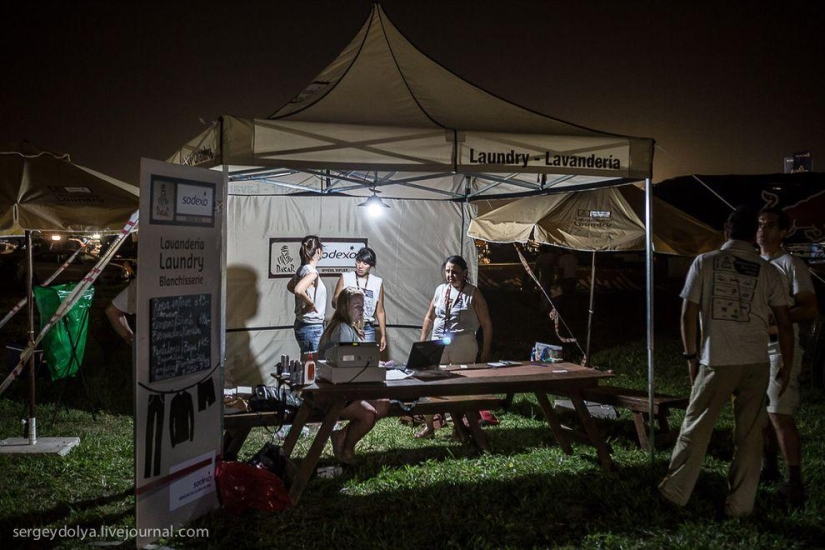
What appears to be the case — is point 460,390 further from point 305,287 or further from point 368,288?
point 368,288

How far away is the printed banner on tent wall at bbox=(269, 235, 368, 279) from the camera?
8094 mm

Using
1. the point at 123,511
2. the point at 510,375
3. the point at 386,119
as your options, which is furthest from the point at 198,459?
the point at 386,119

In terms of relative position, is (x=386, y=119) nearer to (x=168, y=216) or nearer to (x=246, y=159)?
(x=246, y=159)

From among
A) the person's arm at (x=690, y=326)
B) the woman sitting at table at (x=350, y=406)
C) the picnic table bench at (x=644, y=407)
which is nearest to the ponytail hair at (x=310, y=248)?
the woman sitting at table at (x=350, y=406)

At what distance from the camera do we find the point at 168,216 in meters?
3.82

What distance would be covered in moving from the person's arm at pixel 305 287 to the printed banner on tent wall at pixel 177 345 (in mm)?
2550

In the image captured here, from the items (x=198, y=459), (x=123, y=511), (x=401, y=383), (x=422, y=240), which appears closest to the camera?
(x=198, y=459)

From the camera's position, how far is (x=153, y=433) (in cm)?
377

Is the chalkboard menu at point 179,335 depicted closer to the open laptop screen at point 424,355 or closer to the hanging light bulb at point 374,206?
the open laptop screen at point 424,355

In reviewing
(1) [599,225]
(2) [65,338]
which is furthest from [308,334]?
(1) [599,225]

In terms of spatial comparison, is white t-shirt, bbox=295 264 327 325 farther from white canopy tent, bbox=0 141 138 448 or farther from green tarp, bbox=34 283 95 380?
green tarp, bbox=34 283 95 380

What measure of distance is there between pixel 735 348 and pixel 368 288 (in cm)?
431

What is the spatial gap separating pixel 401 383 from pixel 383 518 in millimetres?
978

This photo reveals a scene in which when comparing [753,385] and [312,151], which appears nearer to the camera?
[753,385]
